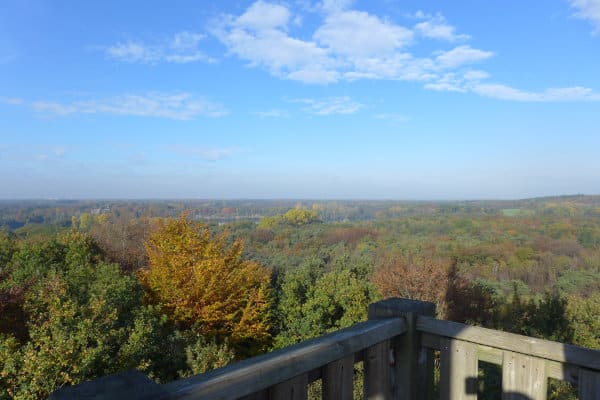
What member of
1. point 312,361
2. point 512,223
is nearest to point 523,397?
point 312,361

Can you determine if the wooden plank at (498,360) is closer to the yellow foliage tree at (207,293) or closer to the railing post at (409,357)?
the railing post at (409,357)

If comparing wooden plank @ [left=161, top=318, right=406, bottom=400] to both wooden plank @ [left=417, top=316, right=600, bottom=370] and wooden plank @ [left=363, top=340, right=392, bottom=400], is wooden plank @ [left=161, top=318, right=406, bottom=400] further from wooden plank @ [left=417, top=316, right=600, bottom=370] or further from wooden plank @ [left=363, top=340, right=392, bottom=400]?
wooden plank @ [left=417, top=316, right=600, bottom=370]

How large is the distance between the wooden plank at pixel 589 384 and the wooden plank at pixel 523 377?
0.39 ft

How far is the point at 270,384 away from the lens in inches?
48.6

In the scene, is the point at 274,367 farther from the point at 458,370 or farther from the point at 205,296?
the point at 205,296

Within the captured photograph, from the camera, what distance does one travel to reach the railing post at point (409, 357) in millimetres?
1848

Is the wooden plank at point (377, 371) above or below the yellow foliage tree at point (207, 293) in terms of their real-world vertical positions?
above

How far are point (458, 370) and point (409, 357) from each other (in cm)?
22

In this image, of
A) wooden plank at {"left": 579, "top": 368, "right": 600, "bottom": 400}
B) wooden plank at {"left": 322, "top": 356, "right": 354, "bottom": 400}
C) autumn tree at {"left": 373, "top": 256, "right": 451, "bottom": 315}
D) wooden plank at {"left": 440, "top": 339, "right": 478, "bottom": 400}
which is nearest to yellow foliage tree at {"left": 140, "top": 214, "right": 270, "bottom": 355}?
autumn tree at {"left": 373, "top": 256, "right": 451, "bottom": 315}

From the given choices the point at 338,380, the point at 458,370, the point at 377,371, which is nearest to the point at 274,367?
the point at 338,380

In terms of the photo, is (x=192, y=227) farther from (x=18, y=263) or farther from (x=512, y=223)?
(x=512, y=223)

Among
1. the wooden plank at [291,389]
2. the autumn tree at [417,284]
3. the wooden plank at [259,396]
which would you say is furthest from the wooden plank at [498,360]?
the autumn tree at [417,284]

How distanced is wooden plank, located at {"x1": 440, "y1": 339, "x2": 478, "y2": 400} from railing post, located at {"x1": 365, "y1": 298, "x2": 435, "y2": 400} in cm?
9

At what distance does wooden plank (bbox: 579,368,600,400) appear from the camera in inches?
57.7
